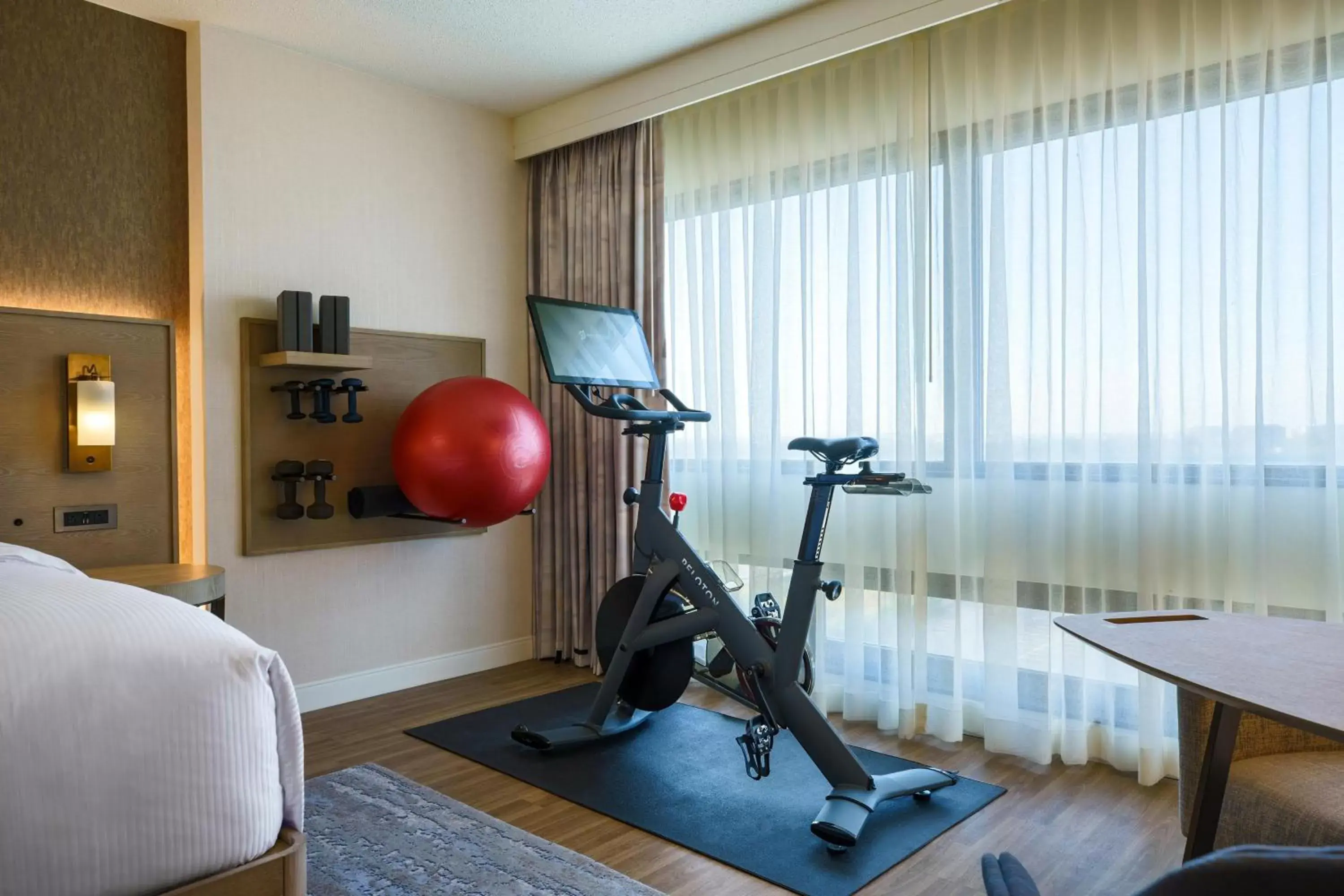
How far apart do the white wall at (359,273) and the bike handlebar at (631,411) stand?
1401mm

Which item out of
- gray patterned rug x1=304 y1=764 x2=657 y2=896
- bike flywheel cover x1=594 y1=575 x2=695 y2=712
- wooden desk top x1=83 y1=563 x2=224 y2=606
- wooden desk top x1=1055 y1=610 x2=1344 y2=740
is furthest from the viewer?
bike flywheel cover x1=594 y1=575 x2=695 y2=712

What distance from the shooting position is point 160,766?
123cm

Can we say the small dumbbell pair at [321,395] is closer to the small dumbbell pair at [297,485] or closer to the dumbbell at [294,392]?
the dumbbell at [294,392]

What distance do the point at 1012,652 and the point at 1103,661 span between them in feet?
0.93

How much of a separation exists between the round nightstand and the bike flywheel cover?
1.27 m

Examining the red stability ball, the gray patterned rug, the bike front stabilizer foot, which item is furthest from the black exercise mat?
the red stability ball

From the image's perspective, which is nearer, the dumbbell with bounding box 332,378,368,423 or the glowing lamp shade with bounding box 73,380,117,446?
the glowing lamp shade with bounding box 73,380,117,446

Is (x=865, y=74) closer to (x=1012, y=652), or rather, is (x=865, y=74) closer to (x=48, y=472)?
(x=1012, y=652)

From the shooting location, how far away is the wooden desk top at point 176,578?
281cm

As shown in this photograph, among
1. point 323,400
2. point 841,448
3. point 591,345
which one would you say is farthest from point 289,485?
point 841,448

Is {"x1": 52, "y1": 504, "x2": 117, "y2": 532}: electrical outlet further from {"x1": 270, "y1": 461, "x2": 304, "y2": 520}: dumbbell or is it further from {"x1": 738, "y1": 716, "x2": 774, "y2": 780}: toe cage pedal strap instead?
{"x1": 738, "y1": 716, "x2": 774, "y2": 780}: toe cage pedal strap

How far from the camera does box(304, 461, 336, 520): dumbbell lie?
3553 mm

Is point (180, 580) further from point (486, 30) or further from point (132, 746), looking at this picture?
point (486, 30)

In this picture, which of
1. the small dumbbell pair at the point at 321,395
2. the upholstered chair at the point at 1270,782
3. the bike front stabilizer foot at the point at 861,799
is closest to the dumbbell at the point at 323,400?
the small dumbbell pair at the point at 321,395
